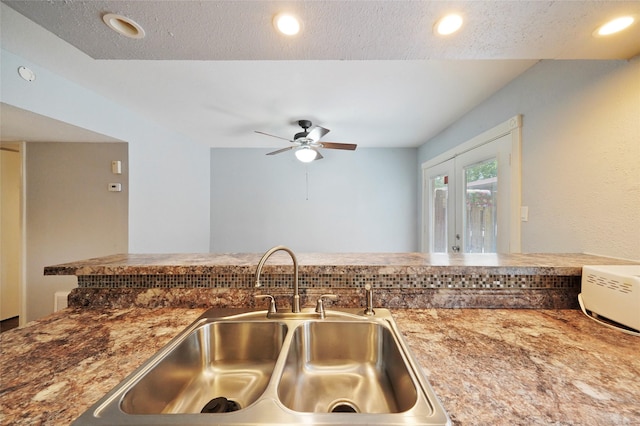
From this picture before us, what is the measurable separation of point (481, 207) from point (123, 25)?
2.94 meters

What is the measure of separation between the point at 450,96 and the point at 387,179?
180 cm

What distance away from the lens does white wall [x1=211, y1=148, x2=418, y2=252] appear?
392cm

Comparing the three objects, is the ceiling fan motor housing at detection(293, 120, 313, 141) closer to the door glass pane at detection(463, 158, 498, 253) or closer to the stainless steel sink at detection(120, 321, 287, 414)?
the door glass pane at detection(463, 158, 498, 253)

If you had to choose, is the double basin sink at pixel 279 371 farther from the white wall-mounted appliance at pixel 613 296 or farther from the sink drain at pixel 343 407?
the white wall-mounted appliance at pixel 613 296

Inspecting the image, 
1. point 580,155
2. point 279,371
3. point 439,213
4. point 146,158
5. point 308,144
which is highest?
point 308,144

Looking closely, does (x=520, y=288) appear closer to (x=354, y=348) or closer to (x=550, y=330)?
(x=550, y=330)

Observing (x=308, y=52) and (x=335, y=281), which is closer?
(x=335, y=281)

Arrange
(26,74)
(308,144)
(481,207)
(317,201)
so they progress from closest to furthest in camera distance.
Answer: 1. (26,74)
2. (481,207)
3. (308,144)
4. (317,201)

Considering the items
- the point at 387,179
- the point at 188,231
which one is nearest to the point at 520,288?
the point at 387,179

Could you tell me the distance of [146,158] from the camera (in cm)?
272

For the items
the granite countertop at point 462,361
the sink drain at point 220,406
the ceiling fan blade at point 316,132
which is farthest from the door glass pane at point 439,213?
the sink drain at point 220,406

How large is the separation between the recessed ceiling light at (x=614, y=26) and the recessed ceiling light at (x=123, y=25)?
2042 millimetres

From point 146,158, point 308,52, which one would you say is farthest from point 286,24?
point 146,158

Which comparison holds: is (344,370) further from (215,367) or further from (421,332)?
(215,367)
